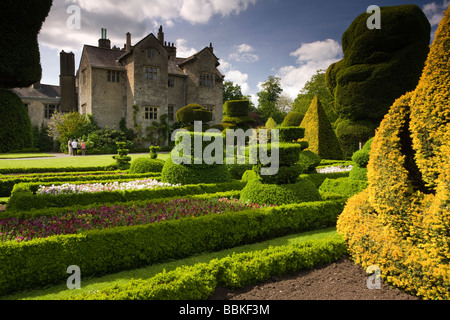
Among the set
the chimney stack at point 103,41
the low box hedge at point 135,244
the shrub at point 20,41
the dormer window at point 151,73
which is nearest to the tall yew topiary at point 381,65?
the low box hedge at point 135,244

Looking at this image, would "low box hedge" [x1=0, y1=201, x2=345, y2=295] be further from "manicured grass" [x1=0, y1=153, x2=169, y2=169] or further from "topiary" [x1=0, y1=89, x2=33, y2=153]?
"manicured grass" [x1=0, y1=153, x2=169, y2=169]

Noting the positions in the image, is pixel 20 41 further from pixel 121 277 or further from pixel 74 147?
pixel 74 147

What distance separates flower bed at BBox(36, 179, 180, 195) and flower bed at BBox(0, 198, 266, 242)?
279 centimetres

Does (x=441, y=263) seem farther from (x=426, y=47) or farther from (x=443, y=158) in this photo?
(x=426, y=47)

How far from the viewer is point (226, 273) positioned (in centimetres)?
425

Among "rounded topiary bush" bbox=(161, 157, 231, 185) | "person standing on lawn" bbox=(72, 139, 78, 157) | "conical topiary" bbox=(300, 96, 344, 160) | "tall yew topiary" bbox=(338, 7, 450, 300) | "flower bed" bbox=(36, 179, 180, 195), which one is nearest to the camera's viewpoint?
"tall yew topiary" bbox=(338, 7, 450, 300)

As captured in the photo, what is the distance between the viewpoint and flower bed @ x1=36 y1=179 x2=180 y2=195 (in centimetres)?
970

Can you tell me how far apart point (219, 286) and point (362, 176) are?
25.5 feet

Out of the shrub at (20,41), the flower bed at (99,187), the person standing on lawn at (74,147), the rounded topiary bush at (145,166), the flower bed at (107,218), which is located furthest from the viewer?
the person standing on lawn at (74,147)

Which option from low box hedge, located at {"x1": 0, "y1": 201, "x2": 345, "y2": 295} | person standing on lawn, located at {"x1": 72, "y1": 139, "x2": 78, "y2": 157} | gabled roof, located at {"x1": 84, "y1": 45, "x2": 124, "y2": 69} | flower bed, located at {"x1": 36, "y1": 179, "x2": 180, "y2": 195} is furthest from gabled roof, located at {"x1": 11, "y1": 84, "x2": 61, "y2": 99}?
low box hedge, located at {"x1": 0, "y1": 201, "x2": 345, "y2": 295}

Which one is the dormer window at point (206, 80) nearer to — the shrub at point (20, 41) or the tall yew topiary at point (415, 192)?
the shrub at point (20, 41)

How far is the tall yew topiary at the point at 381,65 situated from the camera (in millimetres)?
18219

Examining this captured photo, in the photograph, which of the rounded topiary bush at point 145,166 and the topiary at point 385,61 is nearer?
the rounded topiary bush at point 145,166

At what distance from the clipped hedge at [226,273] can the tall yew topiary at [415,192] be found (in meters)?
0.66
